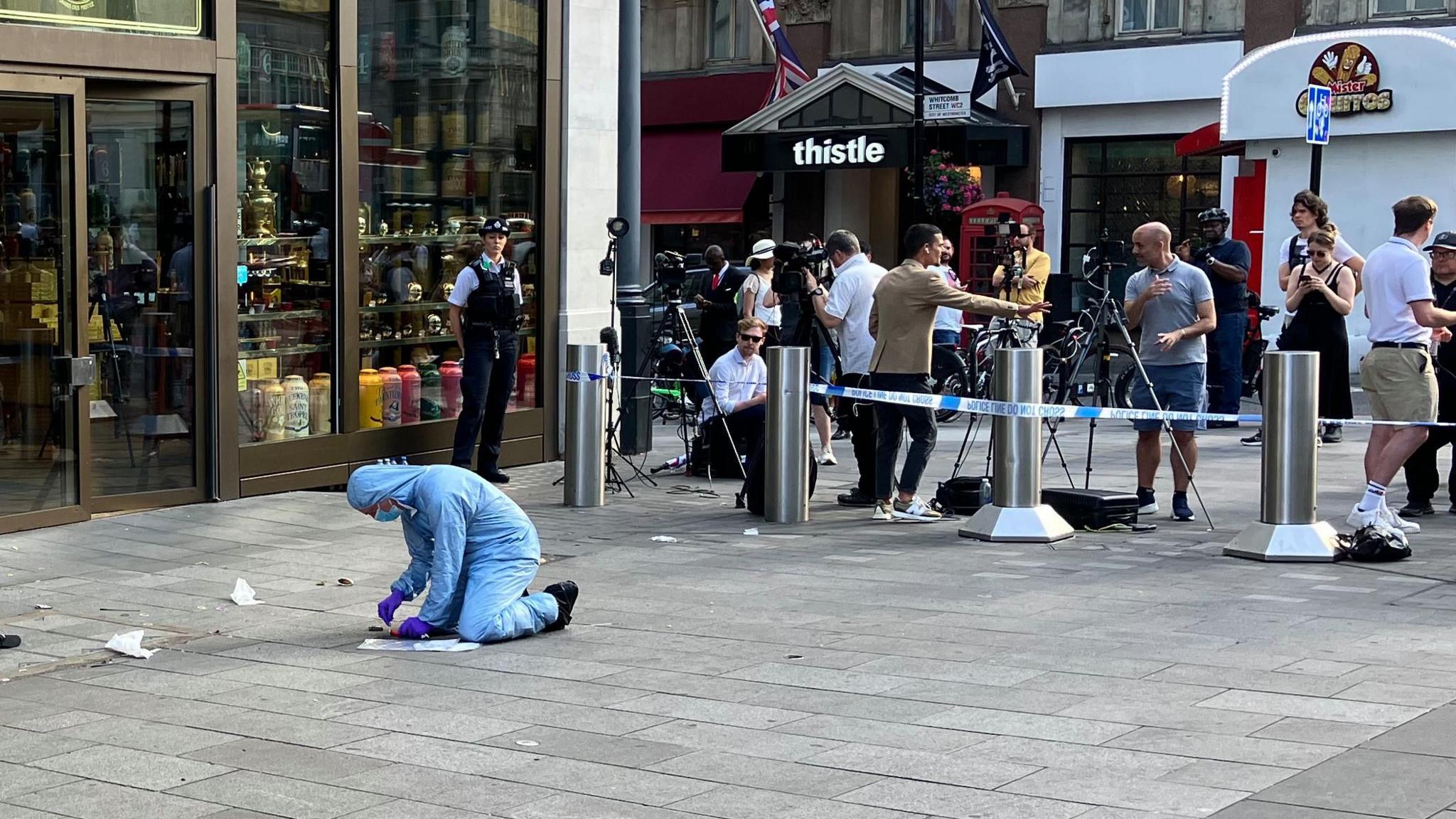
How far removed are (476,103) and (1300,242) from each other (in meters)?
6.58

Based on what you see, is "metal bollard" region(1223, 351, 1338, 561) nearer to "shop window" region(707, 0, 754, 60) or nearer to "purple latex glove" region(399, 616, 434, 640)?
"purple latex glove" region(399, 616, 434, 640)


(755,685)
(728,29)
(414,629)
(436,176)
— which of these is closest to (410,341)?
(436,176)

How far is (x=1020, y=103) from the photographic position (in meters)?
27.8

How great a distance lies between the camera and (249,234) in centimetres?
1143

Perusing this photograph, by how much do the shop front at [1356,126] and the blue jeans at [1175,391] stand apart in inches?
463

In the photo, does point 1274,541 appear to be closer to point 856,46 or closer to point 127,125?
Result: point 127,125

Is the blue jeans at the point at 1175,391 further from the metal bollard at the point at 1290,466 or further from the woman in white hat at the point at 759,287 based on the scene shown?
the woman in white hat at the point at 759,287

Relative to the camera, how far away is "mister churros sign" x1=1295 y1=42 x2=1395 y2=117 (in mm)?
21953

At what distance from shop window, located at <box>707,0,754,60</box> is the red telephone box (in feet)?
21.6

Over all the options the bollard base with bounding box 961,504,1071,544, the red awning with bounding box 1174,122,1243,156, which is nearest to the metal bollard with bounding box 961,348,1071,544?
the bollard base with bounding box 961,504,1071,544

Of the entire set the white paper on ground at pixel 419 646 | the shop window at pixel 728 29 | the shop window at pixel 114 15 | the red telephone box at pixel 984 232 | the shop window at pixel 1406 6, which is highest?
the shop window at pixel 728 29

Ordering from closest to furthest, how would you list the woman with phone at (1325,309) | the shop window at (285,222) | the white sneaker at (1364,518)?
the white sneaker at (1364,518), the shop window at (285,222), the woman with phone at (1325,309)

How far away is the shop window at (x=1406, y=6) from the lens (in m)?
24.2

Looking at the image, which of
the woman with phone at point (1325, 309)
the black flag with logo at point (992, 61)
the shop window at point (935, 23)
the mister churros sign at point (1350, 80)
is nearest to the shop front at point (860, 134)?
the black flag with logo at point (992, 61)
